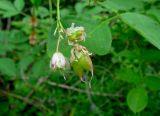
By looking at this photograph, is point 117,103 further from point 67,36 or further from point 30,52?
point 67,36

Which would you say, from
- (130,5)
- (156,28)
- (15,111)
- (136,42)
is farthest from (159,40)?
(15,111)

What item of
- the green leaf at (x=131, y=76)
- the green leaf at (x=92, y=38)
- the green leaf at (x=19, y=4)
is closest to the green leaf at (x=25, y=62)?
the green leaf at (x=19, y=4)

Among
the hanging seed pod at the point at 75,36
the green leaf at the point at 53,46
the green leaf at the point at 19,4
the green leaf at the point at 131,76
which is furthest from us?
the green leaf at the point at 19,4

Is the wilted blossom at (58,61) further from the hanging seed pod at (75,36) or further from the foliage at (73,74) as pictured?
the foliage at (73,74)

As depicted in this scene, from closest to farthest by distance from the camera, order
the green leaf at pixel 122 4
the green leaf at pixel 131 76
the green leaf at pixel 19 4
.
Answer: the green leaf at pixel 122 4
the green leaf at pixel 131 76
the green leaf at pixel 19 4

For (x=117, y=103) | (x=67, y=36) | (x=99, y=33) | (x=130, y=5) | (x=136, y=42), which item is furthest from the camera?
(x=117, y=103)

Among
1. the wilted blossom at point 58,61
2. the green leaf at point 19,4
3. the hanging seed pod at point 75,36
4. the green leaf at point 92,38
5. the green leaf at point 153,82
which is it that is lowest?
the green leaf at point 153,82

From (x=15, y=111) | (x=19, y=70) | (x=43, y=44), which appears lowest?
(x=15, y=111)

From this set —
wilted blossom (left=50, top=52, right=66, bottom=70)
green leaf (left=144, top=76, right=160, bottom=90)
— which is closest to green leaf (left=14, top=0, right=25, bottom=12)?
green leaf (left=144, top=76, right=160, bottom=90)
